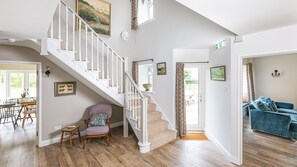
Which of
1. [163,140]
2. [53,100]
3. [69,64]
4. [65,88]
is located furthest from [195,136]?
[53,100]

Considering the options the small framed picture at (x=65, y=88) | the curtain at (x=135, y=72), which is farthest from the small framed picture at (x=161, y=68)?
the small framed picture at (x=65, y=88)

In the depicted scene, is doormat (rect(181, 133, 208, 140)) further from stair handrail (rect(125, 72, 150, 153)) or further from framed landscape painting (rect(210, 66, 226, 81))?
framed landscape painting (rect(210, 66, 226, 81))

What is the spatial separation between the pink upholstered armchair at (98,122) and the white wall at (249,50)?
286cm

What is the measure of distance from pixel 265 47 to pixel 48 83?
4.69m

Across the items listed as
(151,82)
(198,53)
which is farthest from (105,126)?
(198,53)

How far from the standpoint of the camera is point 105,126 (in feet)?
12.3

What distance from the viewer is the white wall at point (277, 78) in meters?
5.44

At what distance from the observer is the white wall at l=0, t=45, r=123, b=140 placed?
342cm

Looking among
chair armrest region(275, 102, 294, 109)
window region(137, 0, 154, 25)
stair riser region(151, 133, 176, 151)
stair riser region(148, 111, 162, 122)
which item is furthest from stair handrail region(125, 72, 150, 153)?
chair armrest region(275, 102, 294, 109)

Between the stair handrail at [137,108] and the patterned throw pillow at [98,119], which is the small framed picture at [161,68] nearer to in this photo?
the stair handrail at [137,108]

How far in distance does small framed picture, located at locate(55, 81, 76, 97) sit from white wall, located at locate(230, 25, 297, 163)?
3.95 meters

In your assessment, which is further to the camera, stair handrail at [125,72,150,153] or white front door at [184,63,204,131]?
white front door at [184,63,204,131]

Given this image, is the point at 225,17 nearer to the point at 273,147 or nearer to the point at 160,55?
the point at 160,55

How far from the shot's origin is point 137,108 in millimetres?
4012
